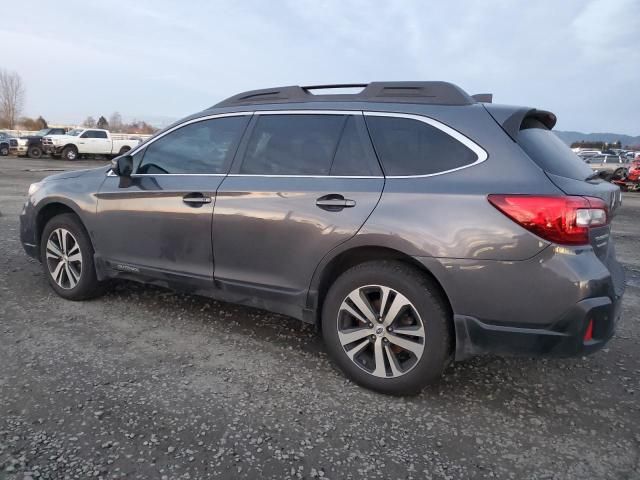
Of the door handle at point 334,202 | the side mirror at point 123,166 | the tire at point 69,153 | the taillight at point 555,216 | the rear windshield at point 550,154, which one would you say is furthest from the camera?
the tire at point 69,153

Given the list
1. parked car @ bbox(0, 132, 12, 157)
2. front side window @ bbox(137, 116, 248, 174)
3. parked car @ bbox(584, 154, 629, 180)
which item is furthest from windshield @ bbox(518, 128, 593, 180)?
parked car @ bbox(0, 132, 12, 157)

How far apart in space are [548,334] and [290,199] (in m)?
1.65

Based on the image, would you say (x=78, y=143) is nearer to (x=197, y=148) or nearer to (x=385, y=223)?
(x=197, y=148)

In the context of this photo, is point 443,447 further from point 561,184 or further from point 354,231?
point 561,184

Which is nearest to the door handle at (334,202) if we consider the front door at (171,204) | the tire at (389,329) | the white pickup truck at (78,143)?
the tire at (389,329)

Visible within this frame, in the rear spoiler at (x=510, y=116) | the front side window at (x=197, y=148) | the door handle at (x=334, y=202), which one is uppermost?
the rear spoiler at (x=510, y=116)

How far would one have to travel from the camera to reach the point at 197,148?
3.71 metres

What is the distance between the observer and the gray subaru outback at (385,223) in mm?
2479

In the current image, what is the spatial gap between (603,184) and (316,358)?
2.13 meters

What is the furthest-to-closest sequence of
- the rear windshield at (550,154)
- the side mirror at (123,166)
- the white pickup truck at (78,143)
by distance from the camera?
1. the white pickup truck at (78,143)
2. the side mirror at (123,166)
3. the rear windshield at (550,154)

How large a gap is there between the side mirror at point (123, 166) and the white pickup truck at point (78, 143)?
25997mm

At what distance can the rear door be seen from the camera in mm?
2943

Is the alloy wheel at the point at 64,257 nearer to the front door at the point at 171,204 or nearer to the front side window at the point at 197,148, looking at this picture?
the front door at the point at 171,204

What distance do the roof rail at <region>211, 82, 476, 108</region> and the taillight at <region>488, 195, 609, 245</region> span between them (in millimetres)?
756
